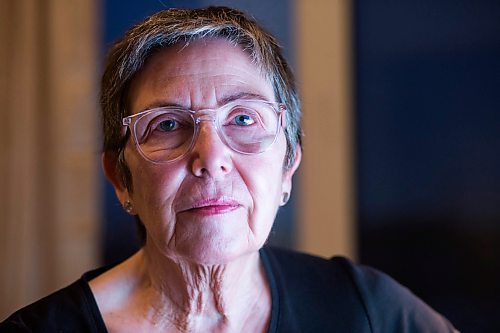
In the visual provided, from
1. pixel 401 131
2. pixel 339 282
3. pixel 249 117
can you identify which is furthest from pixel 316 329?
pixel 401 131

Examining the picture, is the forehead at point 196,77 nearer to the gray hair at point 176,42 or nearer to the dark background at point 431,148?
the gray hair at point 176,42

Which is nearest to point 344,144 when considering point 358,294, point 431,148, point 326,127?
point 326,127

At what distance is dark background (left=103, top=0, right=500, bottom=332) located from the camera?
2271 mm

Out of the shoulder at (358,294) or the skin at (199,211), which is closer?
the skin at (199,211)

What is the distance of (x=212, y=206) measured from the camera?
1119 mm

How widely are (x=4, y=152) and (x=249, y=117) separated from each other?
1.79 meters

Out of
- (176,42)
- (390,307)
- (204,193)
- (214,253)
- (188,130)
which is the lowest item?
Result: (390,307)

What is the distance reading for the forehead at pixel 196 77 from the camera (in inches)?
45.5

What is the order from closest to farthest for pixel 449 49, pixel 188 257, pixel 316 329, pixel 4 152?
pixel 188 257
pixel 316 329
pixel 449 49
pixel 4 152

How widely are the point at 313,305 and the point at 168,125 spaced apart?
0.49 meters

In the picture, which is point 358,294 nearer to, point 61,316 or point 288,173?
point 288,173

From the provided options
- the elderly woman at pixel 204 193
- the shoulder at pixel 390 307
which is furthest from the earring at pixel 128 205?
the shoulder at pixel 390 307

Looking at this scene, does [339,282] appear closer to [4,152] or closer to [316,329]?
[316,329]

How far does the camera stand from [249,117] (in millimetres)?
1188
